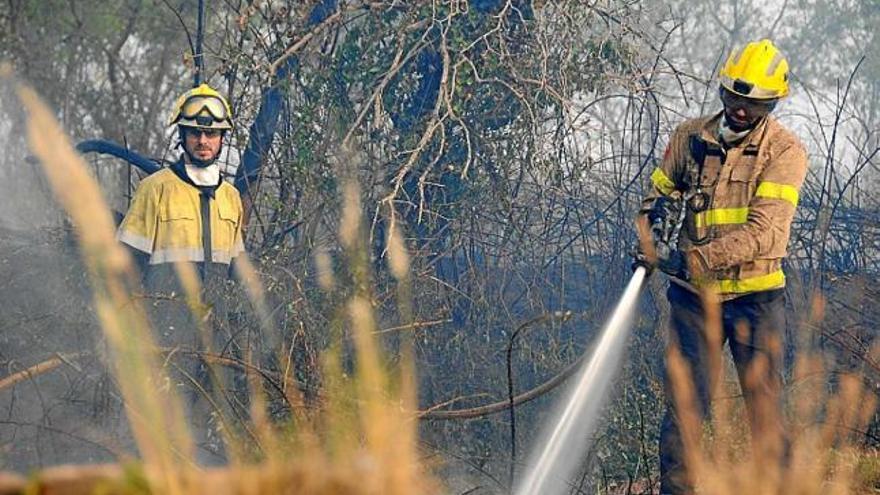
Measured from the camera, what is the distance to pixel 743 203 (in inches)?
224

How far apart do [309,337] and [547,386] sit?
1765 millimetres

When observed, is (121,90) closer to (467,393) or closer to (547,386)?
(467,393)

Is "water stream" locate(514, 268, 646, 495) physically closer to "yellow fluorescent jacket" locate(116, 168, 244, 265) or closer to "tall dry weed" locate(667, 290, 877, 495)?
"tall dry weed" locate(667, 290, 877, 495)

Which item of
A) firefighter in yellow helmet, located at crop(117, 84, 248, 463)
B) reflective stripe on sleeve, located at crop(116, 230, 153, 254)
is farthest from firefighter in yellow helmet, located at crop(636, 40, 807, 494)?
reflective stripe on sleeve, located at crop(116, 230, 153, 254)

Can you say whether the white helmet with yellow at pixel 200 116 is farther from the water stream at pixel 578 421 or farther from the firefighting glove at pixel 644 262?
the firefighting glove at pixel 644 262

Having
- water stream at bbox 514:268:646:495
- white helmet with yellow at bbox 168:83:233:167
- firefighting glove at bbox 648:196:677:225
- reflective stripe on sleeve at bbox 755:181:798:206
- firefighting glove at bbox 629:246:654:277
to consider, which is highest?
white helmet with yellow at bbox 168:83:233:167

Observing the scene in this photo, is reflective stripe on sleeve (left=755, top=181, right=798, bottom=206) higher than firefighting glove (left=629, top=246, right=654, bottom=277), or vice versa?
reflective stripe on sleeve (left=755, top=181, right=798, bottom=206)

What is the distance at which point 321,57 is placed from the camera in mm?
9016

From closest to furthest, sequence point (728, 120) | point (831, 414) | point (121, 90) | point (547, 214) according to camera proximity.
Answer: point (728, 120), point (831, 414), point (547, 214), point (121, 90)

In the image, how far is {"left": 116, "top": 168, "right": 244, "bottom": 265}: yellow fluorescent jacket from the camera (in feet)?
24.1

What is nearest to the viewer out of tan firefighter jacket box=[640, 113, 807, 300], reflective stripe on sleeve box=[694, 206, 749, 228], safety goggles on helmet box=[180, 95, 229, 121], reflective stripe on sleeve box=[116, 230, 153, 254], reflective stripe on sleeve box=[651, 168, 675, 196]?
tan firefighter jacket box=[640, 113, 807, 300]

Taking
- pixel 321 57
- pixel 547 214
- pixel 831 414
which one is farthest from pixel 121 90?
pixel 831 414

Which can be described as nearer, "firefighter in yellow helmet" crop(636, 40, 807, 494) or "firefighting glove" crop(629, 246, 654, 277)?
"firefighter in yellow helmet" crop(636, 40, 807, 494)

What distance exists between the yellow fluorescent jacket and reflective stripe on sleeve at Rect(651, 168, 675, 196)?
2752 mm
